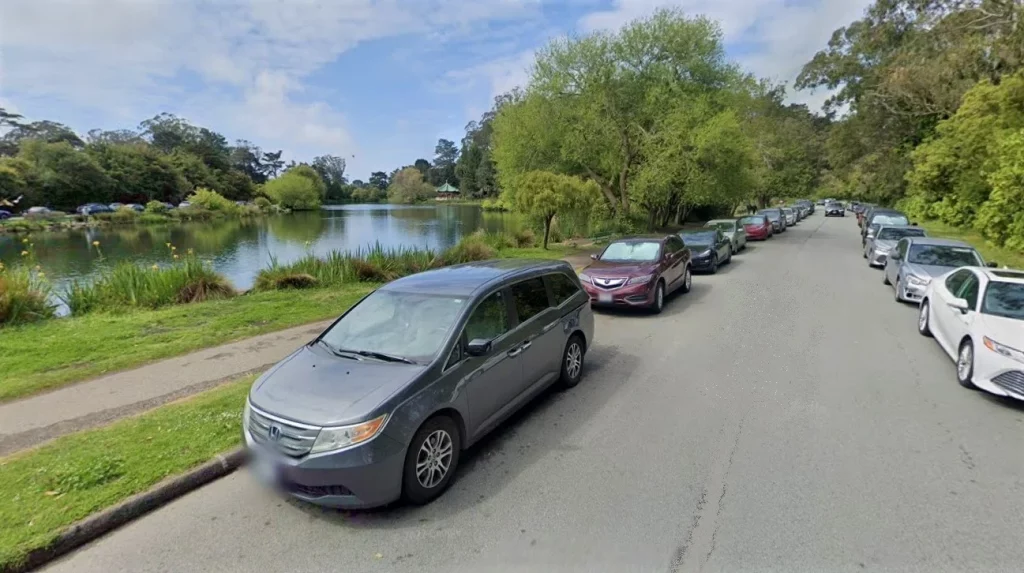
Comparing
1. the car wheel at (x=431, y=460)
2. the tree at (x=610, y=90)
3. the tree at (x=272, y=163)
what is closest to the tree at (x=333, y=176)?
the tree at (x=272, y=163)

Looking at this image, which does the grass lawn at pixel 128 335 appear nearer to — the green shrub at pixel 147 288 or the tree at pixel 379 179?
the green shrub at pixel 147 288

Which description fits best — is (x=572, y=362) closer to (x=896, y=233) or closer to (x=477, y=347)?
(x=477, y=347)

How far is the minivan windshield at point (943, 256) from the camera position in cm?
1090

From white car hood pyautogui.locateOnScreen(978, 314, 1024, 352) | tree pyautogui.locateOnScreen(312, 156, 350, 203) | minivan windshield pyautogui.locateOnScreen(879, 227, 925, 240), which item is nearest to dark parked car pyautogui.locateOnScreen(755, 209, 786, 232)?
minivan windshield pyautogui.locateOnScreen(879, 227, 925, 240)

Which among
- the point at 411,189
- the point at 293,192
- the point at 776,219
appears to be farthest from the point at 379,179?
the point at 776,219

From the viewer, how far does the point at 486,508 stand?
3.80 metres

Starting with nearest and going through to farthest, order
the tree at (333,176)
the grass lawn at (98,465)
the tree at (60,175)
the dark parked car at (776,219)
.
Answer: the grass lawn at (98,465)
the dark parked car at (776,219)
the tree at (60,175)
the tree at (333,176)

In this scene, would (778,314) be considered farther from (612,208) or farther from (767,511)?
(612,208)

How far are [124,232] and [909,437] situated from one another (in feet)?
193

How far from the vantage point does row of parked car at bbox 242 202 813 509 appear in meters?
3.58

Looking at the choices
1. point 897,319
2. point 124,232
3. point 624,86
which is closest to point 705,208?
point 624,86

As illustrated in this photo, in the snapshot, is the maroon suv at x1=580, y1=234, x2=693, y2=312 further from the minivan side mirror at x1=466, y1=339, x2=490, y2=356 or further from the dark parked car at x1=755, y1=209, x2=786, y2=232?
the dark parked car at x1=755, y1=209, x2=786, y2=232

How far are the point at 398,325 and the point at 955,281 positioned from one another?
8407mm

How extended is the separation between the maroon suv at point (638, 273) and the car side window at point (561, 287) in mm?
3578
